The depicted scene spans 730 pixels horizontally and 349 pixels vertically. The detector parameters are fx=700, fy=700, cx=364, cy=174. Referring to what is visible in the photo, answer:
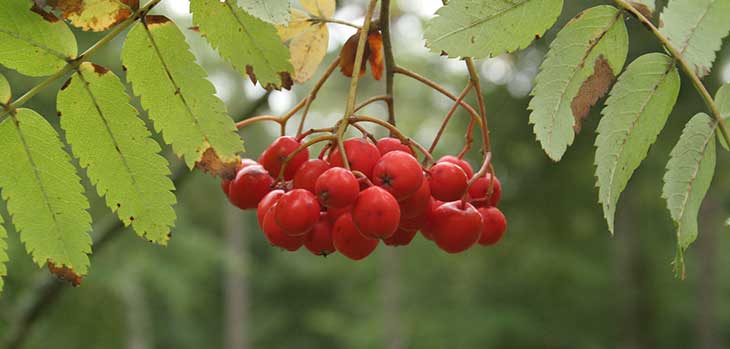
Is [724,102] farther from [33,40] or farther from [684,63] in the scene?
[33,40]

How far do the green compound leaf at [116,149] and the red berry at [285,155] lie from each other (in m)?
0.18

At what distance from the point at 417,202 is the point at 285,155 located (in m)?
0.22

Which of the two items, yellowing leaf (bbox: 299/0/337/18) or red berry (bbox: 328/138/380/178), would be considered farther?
yellowing leaf (bbox: 299/0/337/18)

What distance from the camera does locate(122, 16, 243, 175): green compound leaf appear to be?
974 millimetres

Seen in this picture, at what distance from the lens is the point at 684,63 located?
1021 millimetres

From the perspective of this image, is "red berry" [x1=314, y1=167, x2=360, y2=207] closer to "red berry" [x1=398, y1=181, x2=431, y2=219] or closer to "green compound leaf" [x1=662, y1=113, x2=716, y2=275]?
"red berry" [x1=398, y1=181, x2=431, y2=219]

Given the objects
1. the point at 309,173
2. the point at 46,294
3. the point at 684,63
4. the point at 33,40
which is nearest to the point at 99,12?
the point at 33,40

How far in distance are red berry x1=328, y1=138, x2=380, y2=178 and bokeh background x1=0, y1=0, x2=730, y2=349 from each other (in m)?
4.03

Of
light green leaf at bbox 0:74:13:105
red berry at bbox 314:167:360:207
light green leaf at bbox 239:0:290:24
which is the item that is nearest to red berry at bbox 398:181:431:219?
red berry at bbox 314:167:360:207

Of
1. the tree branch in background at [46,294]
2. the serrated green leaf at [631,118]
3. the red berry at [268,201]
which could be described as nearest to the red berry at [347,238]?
the red berry at [268,201]

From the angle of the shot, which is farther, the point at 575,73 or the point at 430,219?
the point at 430,219

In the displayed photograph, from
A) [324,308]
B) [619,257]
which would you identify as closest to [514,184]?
[619,257]

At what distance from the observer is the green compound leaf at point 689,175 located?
0.98 metres

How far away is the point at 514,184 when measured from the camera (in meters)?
10.2
